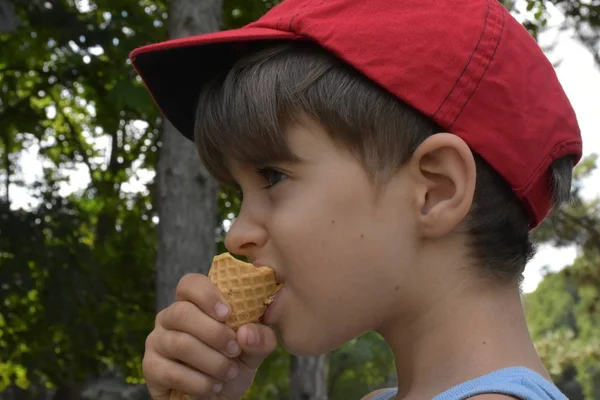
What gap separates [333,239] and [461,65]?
1.55 feet

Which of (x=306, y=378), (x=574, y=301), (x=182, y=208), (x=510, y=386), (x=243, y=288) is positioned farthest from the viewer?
(x=574, y=301)

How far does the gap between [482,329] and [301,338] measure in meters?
0.40

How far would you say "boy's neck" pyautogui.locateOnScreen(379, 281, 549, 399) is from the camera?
1.86 m

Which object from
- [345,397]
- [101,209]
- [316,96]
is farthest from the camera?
[345,397]

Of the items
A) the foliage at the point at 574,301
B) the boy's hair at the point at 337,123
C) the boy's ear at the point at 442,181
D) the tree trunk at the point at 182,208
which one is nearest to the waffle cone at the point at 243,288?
the boy's hair at the point at 337,123

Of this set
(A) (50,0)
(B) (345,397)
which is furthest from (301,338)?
(B) (345,397)

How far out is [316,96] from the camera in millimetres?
1878

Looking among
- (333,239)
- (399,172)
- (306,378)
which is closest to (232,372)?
(333,239)

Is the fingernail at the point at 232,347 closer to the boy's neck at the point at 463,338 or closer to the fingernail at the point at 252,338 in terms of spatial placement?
the fingernail at the point at 252,338

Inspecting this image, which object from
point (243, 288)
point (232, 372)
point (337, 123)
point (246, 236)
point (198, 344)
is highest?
point (337, 123)

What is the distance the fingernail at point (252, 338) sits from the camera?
2.02 m

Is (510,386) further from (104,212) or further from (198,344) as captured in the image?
(104,212)

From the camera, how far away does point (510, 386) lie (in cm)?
172

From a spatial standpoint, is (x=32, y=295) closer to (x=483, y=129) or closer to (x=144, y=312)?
(x=144, y=312)
